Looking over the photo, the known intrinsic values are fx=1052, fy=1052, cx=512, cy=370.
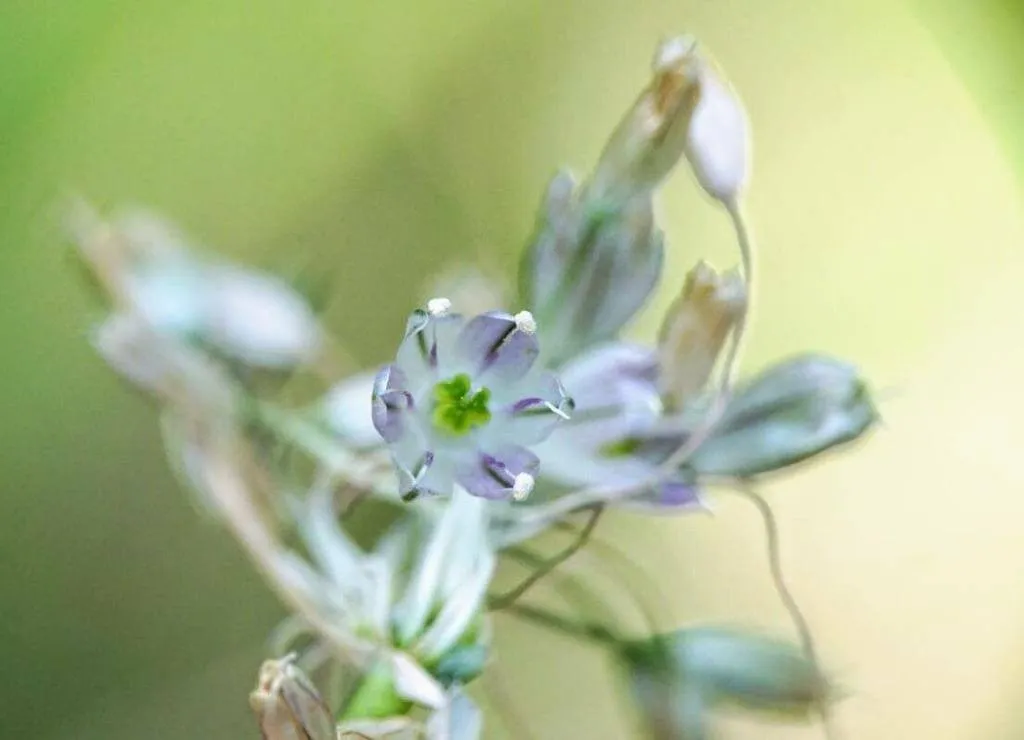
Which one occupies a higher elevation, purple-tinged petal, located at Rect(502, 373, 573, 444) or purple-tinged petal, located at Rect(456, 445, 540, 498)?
purple-tinged petal, located at Rect(502, 373, 573, 444)

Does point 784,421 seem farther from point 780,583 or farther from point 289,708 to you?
point 289,708

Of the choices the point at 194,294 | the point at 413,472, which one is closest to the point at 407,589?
the point at 413,472

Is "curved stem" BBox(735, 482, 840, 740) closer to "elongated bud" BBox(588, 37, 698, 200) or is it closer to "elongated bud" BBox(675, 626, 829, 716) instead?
"elongated bud" BBox(675, 626, 829, 716)

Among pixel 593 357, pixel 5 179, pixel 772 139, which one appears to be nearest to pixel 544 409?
pixel 593 357

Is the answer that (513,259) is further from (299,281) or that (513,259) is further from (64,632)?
(64,632)

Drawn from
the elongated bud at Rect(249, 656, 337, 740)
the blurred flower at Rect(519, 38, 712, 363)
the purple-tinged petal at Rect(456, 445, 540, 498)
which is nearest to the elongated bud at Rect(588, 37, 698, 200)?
the blurred flower at Rect(519, 38, 712, 363)

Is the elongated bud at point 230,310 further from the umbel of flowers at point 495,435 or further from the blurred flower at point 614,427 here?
the blurred flower at point 614,427

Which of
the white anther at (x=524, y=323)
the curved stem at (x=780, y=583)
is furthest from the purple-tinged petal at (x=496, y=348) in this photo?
the curved stem at (x=780, y=583)
